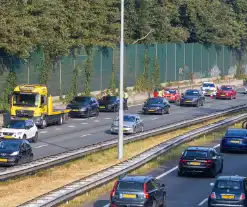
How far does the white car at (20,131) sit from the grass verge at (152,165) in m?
8.65

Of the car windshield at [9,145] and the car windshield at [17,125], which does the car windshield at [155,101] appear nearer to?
the car windshield at [17,125]

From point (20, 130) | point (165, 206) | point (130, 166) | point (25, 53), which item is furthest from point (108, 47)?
point (165, 206)

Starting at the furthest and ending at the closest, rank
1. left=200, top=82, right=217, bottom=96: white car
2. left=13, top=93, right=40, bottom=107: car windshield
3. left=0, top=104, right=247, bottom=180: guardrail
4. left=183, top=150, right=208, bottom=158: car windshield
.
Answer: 1. left=200, top=82, right=217, bottom=96: white car
2. left=13, top=93, right=40, bottom=107: car windshield
3. left=183, top=150, right=208, bottom=158: car windshield
4. left=0, top=104, right=247, bottom=180: guardrail

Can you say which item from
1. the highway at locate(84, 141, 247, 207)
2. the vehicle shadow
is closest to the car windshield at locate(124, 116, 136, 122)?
the highway at locate(84, 141, 247, 207)

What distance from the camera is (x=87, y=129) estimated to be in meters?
60.0

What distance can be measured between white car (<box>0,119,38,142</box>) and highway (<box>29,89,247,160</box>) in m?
0.63

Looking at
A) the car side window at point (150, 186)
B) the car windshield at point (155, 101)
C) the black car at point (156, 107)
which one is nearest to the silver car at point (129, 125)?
the black car at point (156, 107)

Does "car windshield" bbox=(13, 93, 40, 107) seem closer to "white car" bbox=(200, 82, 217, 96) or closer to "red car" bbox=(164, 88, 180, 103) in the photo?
"red car" bbox=(164, 88, 180, 103)

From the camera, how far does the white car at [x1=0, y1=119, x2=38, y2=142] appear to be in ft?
164

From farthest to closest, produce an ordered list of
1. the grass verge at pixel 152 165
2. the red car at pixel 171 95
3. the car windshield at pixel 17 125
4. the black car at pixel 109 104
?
the red car at pixel 171 95, the black car at pixel 109 104, the car windshield at pixel 17 125, the grass verge at pixel 152 165

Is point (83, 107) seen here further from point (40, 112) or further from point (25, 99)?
point (40, 112)

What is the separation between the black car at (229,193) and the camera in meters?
29.4

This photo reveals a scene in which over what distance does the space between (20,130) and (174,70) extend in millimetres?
60962

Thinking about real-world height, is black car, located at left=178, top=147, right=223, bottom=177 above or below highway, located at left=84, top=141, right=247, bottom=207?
above
